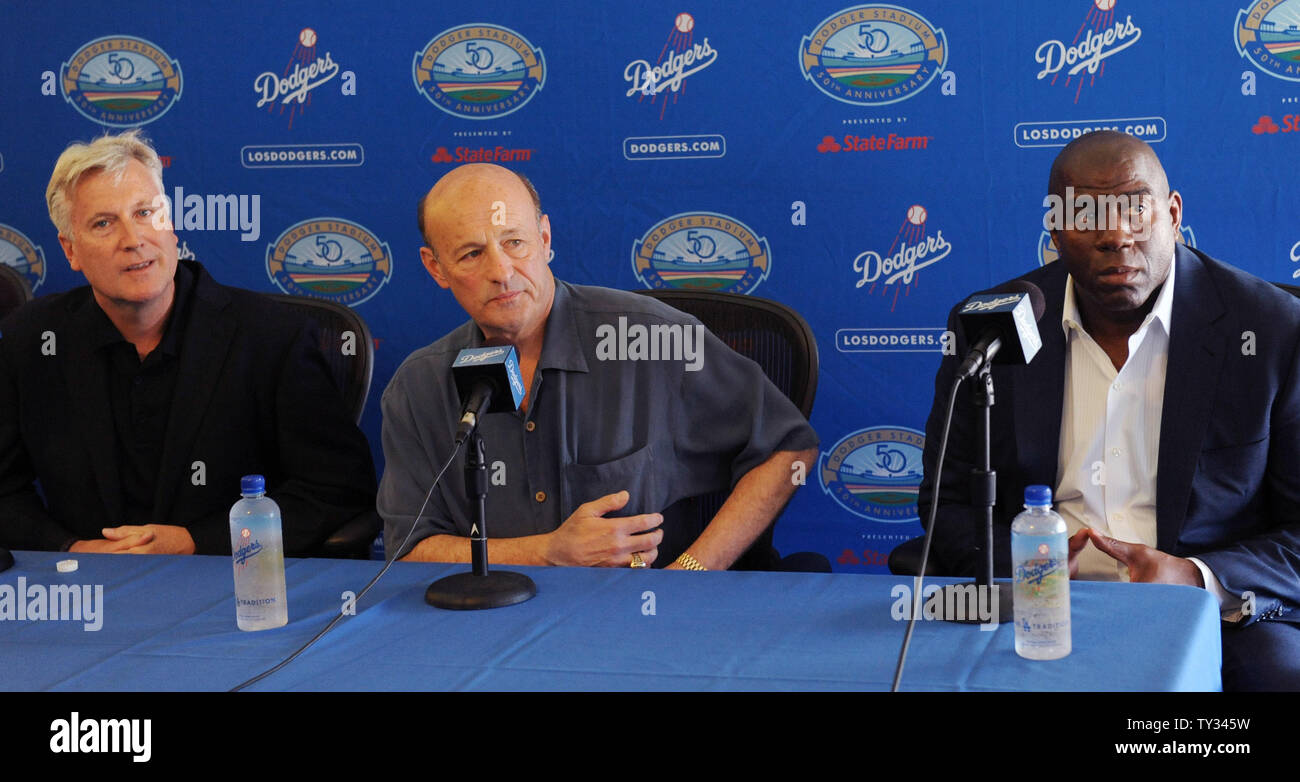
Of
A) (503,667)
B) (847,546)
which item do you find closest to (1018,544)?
(503,667)

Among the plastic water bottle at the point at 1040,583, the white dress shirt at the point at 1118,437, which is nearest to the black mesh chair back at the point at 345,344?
the white dress shirt at the point at 1118,437

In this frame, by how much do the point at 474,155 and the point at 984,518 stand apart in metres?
2.34

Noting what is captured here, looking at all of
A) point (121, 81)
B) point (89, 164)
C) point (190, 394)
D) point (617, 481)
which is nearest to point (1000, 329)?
point (617, 481)

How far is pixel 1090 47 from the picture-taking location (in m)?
3.02

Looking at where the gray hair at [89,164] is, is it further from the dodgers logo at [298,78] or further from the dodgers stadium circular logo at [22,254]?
the dodgers stadium circular logo at [22,254]

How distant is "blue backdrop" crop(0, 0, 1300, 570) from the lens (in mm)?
2998

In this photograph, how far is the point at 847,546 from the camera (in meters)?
3.37

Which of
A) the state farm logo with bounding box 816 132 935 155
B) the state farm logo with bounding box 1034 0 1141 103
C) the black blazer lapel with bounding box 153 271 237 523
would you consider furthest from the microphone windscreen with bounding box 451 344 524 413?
the state farm logo with bounding box 1034 0 1141 103

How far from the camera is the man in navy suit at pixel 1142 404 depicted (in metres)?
2.07

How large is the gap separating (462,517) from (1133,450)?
1308 mm

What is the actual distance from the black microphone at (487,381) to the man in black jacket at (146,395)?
0.96 m

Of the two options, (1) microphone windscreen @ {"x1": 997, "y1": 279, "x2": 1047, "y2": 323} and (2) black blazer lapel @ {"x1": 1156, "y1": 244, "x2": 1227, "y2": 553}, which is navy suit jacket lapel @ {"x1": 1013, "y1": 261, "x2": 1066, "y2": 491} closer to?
(2) black blazer lapel @ {"x1": 1156, "y1": 244, "x2": 1227, "y2": 553}

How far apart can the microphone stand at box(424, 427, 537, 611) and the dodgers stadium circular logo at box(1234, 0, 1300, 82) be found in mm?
2329

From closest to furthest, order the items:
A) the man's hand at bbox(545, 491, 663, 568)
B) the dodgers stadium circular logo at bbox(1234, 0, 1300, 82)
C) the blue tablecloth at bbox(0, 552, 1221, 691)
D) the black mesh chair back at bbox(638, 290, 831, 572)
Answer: the blue tablecloth at bbox(0, 552, 1221, 691), the man's hand at bbox(545, 491, 663, 568), the black mesh chair back at bbox(638, 290, 831, 572), the dodgers stadium circular logo at bbox(1234, 0, 1300, 82)
